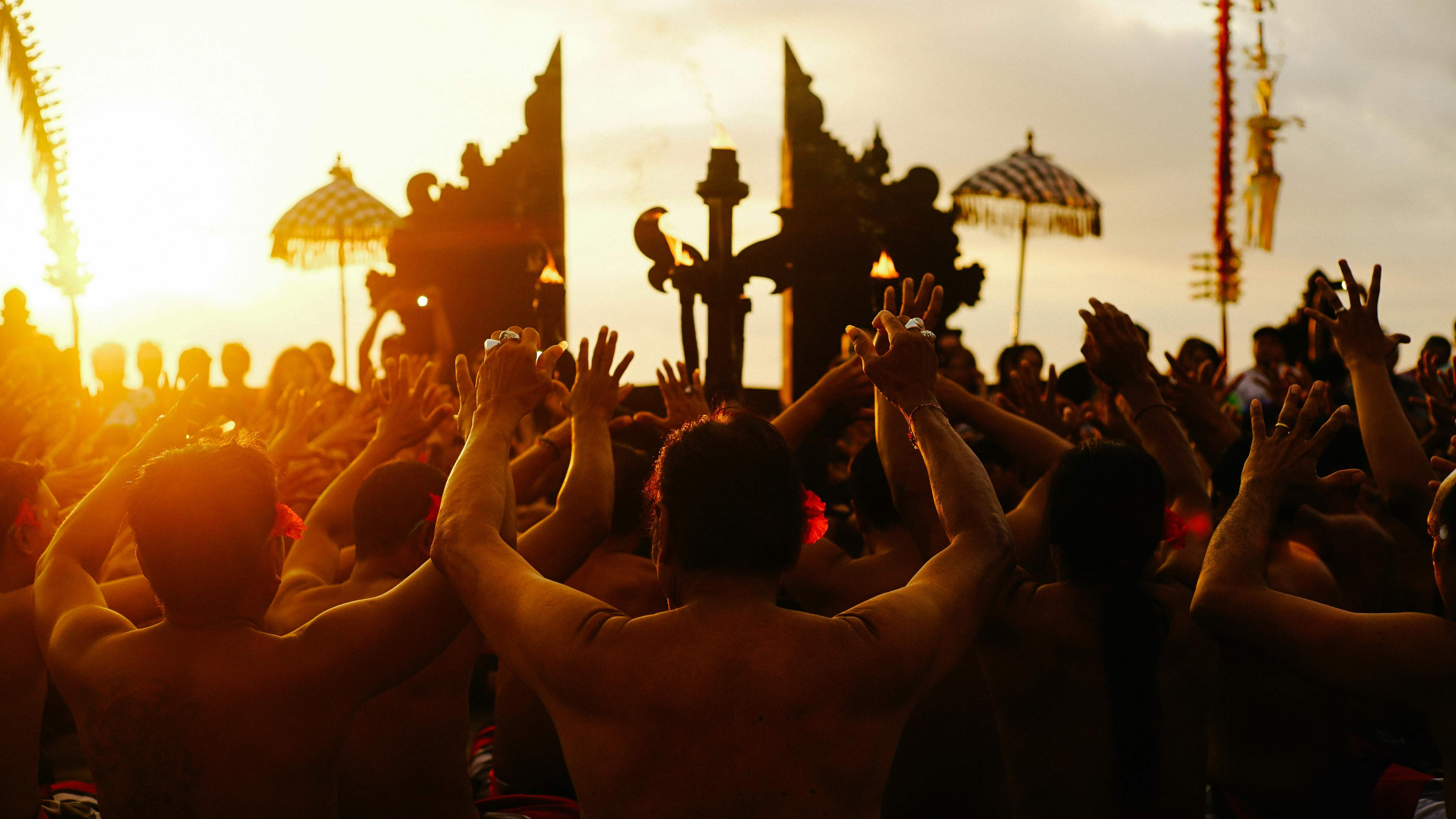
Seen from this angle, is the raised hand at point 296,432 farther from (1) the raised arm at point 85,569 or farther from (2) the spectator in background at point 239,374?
(2) the spectator in background at point 239,374

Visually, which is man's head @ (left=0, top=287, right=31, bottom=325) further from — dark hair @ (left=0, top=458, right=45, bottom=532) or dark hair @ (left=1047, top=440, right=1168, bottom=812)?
dark hair @ (left=1047, top=440, right=1168, bottom=812)

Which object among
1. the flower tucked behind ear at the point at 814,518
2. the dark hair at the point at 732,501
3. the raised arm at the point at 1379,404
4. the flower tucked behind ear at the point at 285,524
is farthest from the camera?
the raised arm at the point at 1379,404

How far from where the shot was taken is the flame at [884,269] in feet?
16.8

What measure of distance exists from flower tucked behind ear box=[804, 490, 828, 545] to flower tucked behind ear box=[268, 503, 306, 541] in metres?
1.32

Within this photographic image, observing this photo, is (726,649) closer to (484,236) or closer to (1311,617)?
(1311,617)

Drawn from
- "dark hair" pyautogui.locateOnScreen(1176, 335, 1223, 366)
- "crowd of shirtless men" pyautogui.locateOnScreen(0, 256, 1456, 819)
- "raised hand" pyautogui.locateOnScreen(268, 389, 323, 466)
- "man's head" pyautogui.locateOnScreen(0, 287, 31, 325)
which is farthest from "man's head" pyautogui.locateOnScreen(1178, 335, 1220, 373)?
"man's head" pyautogui.locateOnScreen(0, 287, 31, 325)

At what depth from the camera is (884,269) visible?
514 centimetres

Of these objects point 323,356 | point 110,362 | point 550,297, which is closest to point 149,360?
point 110,362

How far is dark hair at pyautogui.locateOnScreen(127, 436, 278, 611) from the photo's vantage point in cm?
246

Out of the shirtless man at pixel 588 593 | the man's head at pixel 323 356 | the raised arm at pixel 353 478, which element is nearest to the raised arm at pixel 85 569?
the raised arm at pixel 353 478

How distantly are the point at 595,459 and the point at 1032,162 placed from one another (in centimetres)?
1205

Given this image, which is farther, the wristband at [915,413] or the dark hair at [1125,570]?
the dark hair at [1125,570]

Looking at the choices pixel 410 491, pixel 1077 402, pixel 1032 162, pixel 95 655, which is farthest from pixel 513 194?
pixel 95 655

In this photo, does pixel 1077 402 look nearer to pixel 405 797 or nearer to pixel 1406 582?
pixel 1406 582
